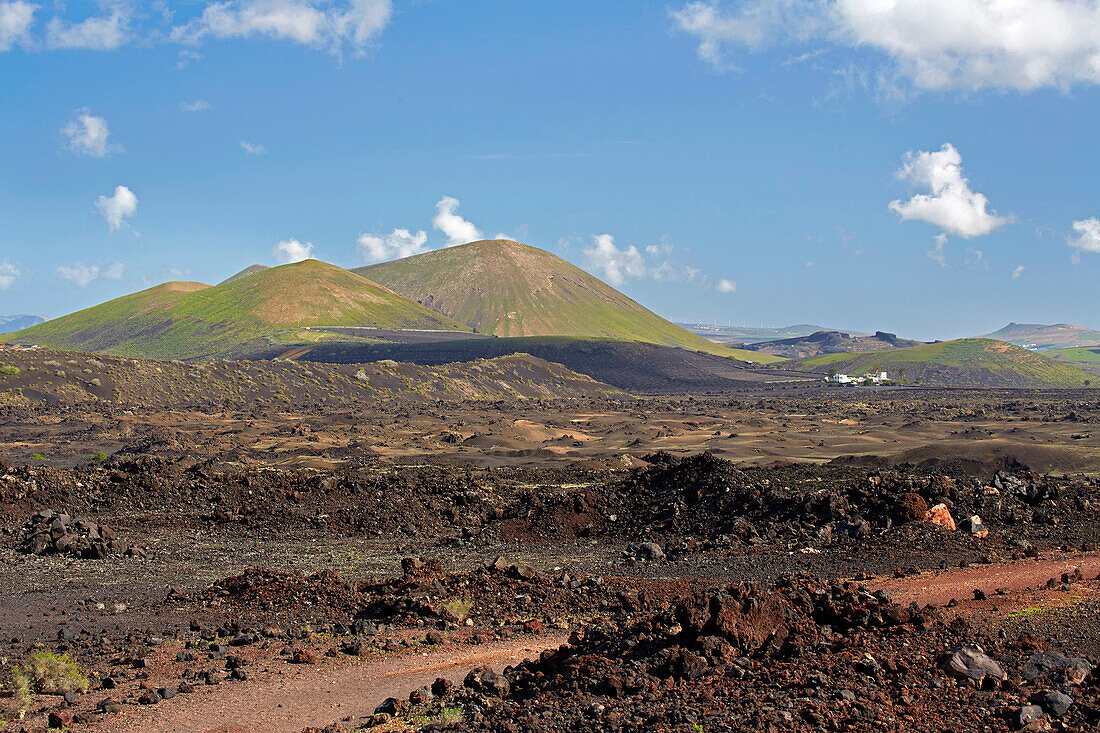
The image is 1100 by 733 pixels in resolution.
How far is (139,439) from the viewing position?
1978 inches

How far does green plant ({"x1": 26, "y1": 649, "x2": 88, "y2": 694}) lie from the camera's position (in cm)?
1084

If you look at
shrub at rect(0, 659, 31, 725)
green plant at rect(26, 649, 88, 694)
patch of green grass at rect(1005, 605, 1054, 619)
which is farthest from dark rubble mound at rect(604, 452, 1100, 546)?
shrub at rect(0, 659, 31, 725)

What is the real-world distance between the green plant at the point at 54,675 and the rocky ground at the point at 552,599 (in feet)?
0.13

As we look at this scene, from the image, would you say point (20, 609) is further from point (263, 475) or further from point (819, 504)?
point (819, 504)

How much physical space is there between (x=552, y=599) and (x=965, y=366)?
6880 inches

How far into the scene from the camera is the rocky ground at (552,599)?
9180 millimetres

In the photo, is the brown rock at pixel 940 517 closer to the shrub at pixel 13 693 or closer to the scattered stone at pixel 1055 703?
the scattered stone at pixel 1055 703

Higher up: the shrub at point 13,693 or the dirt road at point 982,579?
the shrub at point 13,693

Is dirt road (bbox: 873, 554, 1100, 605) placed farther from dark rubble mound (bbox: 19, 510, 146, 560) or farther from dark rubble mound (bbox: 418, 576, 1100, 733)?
dark rubble mound (bbox: 19, 510, 146, 560)

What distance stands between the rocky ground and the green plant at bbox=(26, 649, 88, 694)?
4 centimetres

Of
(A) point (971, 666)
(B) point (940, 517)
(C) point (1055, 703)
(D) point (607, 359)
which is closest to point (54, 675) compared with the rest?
(A) point (971, 666)

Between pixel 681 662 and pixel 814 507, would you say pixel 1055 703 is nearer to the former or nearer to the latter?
pixel 681 662

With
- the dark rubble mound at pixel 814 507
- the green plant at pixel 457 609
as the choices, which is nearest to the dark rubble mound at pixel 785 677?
the green plant at pixel 457 609

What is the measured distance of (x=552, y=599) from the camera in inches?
612
